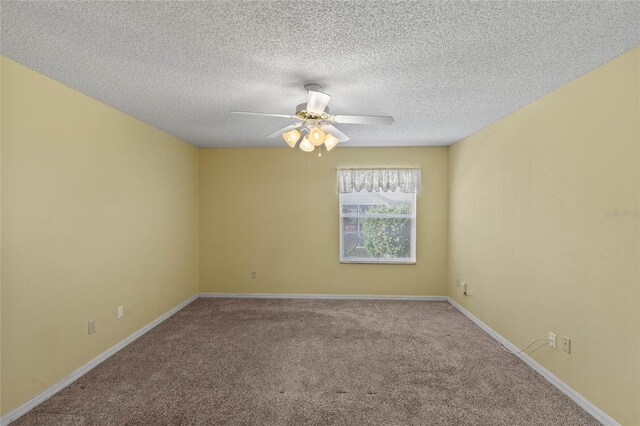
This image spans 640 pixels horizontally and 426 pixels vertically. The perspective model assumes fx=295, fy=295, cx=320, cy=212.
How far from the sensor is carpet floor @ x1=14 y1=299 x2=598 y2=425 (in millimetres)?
1933

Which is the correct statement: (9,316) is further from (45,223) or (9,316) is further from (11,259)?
Answer: (45,223)

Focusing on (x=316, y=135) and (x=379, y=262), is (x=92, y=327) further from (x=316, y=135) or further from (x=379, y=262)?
(x=379, y=262)

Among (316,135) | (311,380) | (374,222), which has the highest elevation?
(316,135)

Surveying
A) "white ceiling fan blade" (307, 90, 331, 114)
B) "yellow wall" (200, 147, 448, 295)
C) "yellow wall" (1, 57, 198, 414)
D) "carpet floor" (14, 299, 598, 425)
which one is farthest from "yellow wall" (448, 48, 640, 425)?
"yellow wall" (1, 57, 198, 414)

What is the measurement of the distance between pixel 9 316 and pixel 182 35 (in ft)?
6.65

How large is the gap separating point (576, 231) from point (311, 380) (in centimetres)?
224

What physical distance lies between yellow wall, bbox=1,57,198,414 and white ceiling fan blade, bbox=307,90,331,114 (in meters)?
1.88

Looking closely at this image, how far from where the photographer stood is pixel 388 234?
4504 mm

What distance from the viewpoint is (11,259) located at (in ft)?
6.14

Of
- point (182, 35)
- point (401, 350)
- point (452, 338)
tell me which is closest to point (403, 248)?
point (452, 338)

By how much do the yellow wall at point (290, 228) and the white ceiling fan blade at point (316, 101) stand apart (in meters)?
2.40

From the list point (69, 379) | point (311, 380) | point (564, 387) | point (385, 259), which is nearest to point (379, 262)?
point (385, 259)

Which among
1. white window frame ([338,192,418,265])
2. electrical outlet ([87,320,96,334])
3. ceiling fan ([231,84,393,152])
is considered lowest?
electrical outlet ([87,320,96,334])

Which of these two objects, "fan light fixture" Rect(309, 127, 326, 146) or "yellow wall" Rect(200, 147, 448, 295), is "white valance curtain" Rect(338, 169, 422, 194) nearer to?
"yellow wall" Rect(200, 147, 448, 295)
